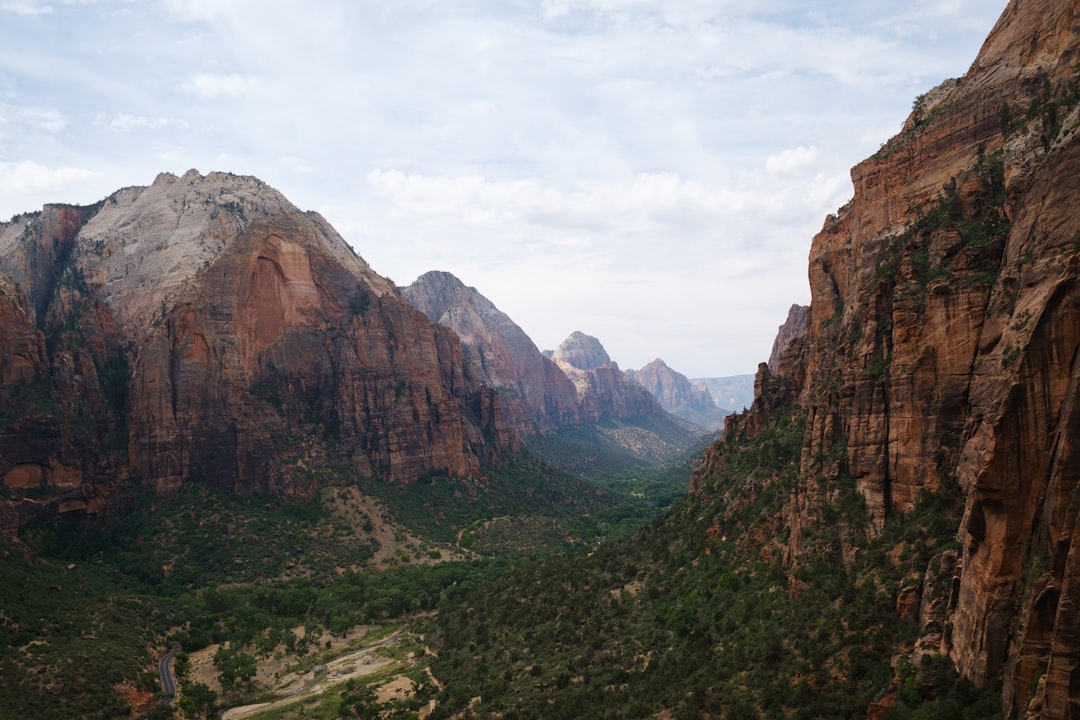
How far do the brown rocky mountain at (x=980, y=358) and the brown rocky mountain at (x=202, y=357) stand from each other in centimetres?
9760

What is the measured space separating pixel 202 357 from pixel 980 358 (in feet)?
390

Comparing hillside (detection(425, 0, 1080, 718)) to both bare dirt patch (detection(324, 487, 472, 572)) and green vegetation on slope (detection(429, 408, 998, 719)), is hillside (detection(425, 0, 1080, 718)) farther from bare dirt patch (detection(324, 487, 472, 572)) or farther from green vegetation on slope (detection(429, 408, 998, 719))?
bare dirt patch (detection(324, 487, 472, 572))

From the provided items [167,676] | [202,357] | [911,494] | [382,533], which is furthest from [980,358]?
[202,357]

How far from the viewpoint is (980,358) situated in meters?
36.4

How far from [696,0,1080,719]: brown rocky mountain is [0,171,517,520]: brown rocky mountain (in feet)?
320

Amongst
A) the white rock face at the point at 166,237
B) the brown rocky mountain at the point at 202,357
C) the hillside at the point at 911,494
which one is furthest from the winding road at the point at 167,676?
the white rock face at the point at 166,237

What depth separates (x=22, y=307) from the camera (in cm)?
10912

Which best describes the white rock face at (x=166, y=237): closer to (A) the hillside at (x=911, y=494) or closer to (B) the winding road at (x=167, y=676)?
(B) the winding road at (x=167, y=676)

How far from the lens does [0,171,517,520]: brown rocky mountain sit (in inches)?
4205

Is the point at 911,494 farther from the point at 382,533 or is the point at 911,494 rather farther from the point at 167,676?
the point at 382,533

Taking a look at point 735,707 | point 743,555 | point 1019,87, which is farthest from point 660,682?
point 1019,87

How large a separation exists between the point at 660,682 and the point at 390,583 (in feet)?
215

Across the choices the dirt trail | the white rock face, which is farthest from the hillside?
the white rock face

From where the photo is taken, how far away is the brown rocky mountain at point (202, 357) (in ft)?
350
